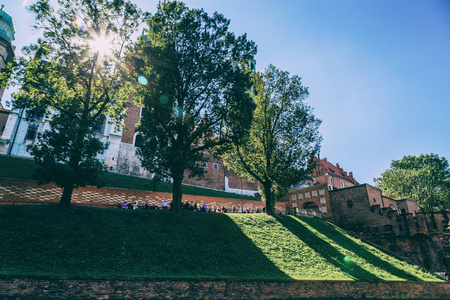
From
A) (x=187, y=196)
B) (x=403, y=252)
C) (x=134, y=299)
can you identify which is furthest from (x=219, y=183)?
(x=134, y=299)

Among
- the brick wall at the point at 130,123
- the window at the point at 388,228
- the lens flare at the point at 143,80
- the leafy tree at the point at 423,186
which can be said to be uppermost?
the brick wall at the point at 130,123

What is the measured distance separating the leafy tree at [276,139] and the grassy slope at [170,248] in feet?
17.0

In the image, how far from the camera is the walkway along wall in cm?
2053

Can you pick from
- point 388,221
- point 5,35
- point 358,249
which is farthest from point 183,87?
point 5,35

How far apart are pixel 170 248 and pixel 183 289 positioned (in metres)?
3.60

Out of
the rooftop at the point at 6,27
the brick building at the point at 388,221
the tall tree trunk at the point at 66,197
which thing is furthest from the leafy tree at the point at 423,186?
the rooftop at the point at 6,27

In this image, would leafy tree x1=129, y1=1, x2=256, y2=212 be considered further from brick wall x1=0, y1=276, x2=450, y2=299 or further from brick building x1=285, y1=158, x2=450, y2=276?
brick building x1=285, y1=158, x2=450, y2=276

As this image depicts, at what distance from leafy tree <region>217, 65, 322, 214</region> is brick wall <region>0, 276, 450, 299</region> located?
1117 centimetres

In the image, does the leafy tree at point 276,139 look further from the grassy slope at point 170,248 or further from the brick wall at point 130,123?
the brick wall at point 130,123

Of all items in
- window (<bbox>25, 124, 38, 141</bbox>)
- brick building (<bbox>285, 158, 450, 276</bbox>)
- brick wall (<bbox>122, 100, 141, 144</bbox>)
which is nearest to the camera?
brick building (<bbox>285, 158, 450, 276</bbox>)

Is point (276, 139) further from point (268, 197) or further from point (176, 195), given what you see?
point (176, 195)

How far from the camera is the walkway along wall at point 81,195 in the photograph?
20.5 metres

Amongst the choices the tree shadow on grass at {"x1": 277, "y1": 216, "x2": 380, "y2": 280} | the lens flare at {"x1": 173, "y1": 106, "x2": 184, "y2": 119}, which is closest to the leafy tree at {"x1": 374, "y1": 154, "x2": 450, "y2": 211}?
the tree shadow on grass at {"x1": 277, "y1": 216, "x2": 380, "y2": 280}

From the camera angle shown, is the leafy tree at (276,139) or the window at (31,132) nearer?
the leafy tree at (276,139)
